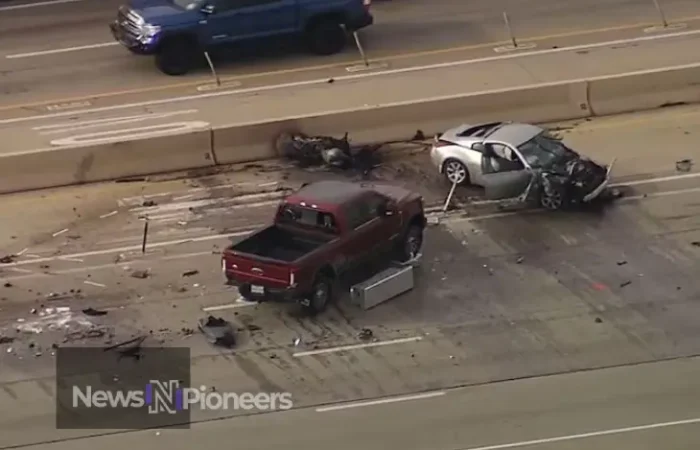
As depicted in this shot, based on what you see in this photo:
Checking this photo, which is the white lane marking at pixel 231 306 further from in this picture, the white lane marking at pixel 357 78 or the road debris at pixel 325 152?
the white lane marking at pixel 357 78

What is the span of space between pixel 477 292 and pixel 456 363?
2119 millimetres

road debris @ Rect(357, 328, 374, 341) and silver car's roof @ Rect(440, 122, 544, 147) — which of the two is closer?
road debris @ Rect(357, 328, 374, 341)

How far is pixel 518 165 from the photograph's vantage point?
73.7 feet

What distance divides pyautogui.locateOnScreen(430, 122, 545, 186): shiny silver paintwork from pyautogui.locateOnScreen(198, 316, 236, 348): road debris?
19.2 feet

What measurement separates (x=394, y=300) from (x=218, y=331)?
2576 mm

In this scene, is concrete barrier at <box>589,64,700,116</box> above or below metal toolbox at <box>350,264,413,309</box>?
below

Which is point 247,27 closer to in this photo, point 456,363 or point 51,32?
point 51,32

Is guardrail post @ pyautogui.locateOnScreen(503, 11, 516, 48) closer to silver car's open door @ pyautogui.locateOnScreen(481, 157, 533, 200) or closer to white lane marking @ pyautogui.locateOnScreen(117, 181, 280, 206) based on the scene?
silver car's open door @ pyautogui.locateOnScreen(481, 157, 533, 200)

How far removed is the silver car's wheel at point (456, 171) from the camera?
23.2m

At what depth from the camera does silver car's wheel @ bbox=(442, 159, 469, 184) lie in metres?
23.2

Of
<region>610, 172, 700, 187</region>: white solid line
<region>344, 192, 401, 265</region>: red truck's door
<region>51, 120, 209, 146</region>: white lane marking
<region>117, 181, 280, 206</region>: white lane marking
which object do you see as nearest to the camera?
<region>344, 192, 401, 265</region>: red truck's door

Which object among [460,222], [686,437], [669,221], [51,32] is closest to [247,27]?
[51,32]

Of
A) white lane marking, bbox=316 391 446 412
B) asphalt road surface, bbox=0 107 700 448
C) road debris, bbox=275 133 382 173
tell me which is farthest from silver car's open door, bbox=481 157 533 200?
white lane marking, bbox=316 391 446 412

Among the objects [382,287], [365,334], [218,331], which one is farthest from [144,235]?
[365,334]
